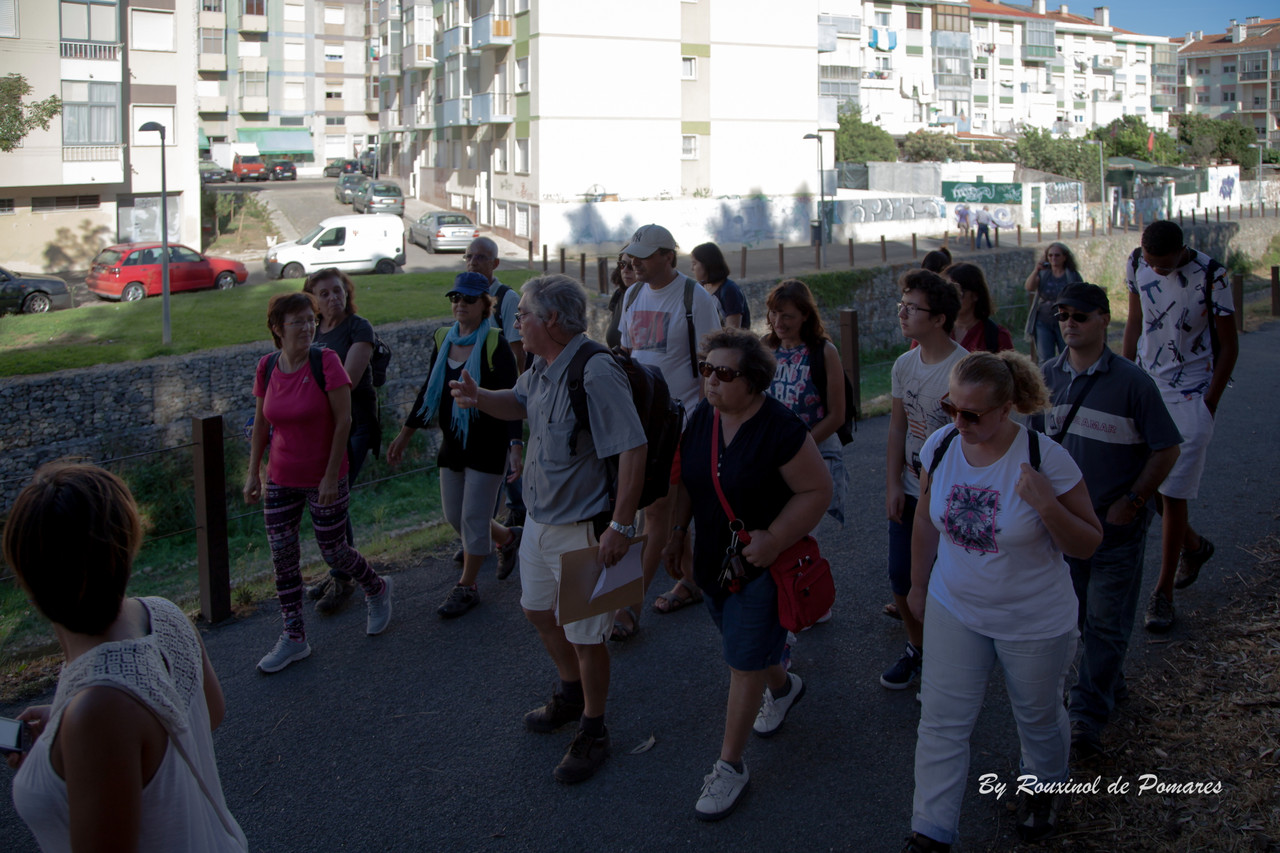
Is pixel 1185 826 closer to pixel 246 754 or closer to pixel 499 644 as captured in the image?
pixel 499 644

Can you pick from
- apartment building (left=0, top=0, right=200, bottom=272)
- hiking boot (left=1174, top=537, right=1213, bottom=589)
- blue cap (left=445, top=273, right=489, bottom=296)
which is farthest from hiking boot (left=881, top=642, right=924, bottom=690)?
apartment building (left=0, top=0, right=200, bottom=272)

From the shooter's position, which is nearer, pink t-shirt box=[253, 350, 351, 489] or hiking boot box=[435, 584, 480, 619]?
pink t-shirt box=[253, 350, 351, 489]

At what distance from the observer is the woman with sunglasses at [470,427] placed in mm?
5039

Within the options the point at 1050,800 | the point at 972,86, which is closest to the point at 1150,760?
the point at 1050,800

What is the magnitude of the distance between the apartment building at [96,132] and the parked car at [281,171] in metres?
26.6

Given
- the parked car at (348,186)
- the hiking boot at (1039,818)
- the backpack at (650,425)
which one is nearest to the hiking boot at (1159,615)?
the hiking boot at (1039,818)

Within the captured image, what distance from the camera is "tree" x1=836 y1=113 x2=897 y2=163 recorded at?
56.9 m

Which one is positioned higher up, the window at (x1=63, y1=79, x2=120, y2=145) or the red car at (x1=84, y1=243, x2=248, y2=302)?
the window at (x1=63, y1=79, x2=120, y2=145)

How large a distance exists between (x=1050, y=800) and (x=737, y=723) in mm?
1013

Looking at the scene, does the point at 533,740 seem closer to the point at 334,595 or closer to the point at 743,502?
the point at 743,502

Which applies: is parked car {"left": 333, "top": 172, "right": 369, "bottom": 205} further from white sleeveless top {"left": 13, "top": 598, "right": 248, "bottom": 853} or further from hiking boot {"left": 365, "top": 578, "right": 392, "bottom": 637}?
white sleeveless top {"left": 13, "top": 598, "right": 248, "bottom": 853}

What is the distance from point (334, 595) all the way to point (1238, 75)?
400 feet

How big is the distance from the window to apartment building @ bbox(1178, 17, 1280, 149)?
98.6 metres

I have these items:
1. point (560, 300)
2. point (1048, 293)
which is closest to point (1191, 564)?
point (560, 300)
